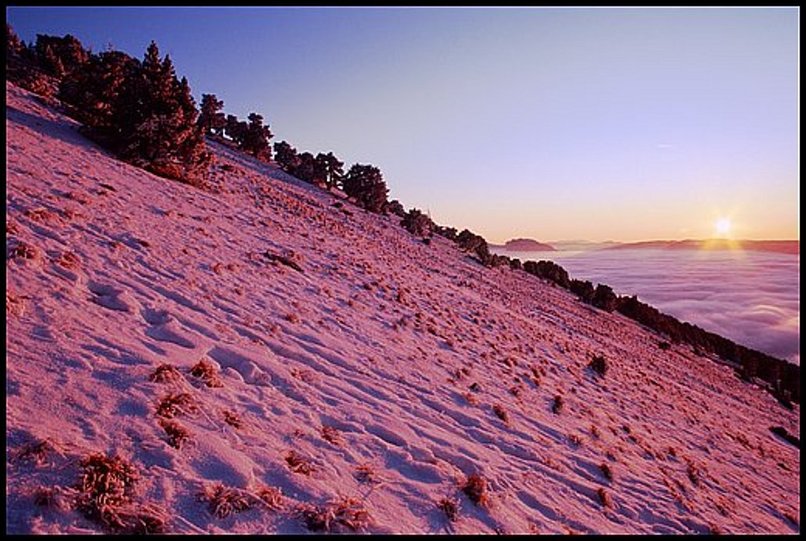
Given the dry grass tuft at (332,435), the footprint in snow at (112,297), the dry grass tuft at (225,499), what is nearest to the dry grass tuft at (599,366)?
the dry grass tuft at (332,435)

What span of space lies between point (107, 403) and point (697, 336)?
58.1m

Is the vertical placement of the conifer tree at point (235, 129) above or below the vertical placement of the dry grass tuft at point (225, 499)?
above

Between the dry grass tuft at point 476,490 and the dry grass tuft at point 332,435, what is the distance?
2.00 metres

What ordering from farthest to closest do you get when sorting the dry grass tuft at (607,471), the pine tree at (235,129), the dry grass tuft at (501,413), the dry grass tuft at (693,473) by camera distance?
the pine tree at (235,129) < the dry grass tuft at (693,473) < the dry grass tuft at (501,413) < the dry grass tuft at (607,471)

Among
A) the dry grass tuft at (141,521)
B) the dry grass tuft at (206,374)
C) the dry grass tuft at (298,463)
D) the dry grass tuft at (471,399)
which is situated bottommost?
the dry grass tuft at (141,521)

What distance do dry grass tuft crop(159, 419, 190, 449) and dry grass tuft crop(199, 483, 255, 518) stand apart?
0.77m

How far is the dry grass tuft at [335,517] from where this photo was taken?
421 cm

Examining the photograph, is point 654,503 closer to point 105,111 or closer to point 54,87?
point 105,111

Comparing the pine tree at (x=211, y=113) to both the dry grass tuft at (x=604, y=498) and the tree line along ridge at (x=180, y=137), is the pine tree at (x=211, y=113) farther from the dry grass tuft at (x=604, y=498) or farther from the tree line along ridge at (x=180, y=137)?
the dry grass tuft at (x=604, y=498)

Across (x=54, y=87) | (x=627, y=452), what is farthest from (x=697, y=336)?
(x=54, y=87)

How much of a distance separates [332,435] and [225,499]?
2.05m

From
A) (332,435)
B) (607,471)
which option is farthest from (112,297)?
(607,471)

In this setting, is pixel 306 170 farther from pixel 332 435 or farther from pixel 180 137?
pixel 332 435

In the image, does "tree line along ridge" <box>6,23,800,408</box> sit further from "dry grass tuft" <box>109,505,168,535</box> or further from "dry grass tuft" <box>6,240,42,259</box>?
"dry grass tuft" <box>109,505,168,535</box>
